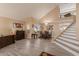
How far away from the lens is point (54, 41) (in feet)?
5.93

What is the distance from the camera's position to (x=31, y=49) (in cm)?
177

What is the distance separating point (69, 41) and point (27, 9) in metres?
0.74

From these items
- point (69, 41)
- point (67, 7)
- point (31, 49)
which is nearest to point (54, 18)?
point (67, 7)

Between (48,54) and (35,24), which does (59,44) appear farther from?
(35,24)

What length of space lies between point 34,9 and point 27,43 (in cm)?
49

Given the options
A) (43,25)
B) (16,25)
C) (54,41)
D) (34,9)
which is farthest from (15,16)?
(54,41)

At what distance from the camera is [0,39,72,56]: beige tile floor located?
1.73 m

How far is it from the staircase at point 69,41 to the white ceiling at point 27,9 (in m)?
0.31

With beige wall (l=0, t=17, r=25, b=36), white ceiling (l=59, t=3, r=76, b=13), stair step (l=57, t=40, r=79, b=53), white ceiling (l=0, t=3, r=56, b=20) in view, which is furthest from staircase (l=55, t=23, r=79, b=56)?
beige wall (l=0, t=17, r=25, b=36)

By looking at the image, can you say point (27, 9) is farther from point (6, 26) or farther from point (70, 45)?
point (70, 45)

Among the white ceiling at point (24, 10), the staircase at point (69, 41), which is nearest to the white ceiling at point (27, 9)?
the white ceiling at point (24, 10)

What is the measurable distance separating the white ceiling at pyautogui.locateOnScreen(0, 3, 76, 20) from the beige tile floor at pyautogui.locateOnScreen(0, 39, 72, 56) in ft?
1.20

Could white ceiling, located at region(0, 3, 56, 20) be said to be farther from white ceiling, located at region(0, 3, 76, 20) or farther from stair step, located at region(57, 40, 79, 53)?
stair step, located at region(57, 40, 79, 53)

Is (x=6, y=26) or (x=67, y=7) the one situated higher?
(x=67, y=7)
